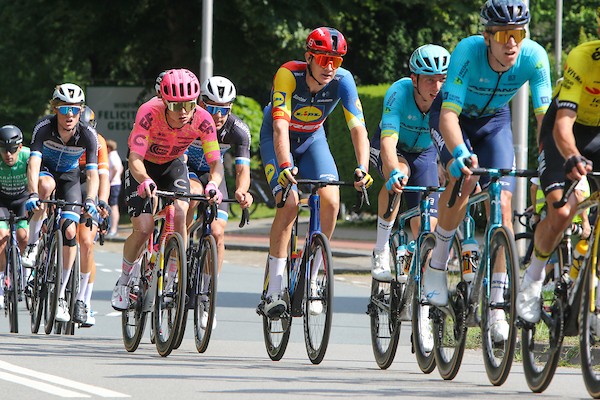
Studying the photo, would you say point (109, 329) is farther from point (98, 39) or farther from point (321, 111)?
point (98, 39)

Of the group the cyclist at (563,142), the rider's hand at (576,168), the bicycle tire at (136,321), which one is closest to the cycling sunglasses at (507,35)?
the cyclist at (563,142)

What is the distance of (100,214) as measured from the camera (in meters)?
12.3

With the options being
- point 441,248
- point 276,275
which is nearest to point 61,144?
point 276,275

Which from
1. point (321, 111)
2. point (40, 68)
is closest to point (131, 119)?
point (40, 68)

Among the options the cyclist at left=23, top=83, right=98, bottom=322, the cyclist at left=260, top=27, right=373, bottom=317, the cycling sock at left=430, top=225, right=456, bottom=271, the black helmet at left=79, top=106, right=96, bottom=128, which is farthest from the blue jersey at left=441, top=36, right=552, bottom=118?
the black helmet at left=79, top=106, right=96, bottom=128

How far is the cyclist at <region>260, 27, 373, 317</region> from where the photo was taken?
32.1ft

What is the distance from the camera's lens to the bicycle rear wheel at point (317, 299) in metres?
9.35

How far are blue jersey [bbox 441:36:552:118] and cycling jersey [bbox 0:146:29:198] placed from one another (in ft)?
20.3

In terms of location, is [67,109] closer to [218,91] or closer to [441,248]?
[218,91]

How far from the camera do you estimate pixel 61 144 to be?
40.9ft

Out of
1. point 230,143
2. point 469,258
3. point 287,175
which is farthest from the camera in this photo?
point 230,143

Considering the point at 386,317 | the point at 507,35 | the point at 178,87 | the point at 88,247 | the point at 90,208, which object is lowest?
the point at 386,317

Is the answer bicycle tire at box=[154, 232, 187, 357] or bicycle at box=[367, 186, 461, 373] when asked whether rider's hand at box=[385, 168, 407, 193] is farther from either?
bicycle tire at box=[154, 232, 187, 357]

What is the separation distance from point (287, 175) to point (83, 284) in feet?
11.7
